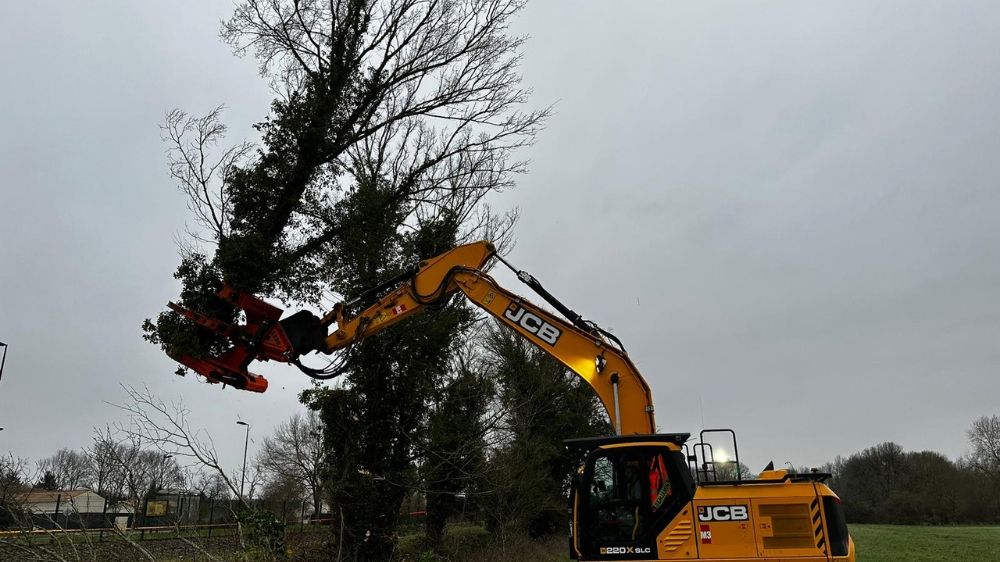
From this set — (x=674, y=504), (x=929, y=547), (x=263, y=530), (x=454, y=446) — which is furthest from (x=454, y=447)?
(x=929, y=547)

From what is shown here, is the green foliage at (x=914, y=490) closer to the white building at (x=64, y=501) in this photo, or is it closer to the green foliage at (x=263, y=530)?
the green foliage at (x=263, y=530)

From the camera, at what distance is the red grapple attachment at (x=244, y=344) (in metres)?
10.2

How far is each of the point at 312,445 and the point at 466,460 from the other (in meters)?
5.42

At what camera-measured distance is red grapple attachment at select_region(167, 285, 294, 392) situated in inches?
402

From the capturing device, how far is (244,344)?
10477mm

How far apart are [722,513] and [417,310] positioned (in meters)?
5.84

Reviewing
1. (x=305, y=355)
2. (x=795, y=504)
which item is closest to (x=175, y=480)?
(x=305, y=355)

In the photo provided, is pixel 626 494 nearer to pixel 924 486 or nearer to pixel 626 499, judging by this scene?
pixel 626 499

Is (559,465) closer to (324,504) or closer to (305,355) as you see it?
(324,504)

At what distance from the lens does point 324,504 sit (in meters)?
14.1

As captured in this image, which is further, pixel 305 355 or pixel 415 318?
pixel 415 318

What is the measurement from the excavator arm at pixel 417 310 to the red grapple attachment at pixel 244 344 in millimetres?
15

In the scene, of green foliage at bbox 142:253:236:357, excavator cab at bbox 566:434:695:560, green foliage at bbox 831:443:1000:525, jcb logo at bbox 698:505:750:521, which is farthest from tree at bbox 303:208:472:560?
green foliage at bbox 831:443:1000:525

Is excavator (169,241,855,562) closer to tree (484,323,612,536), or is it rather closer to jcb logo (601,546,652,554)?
jcb logo (601,546,652,554)
